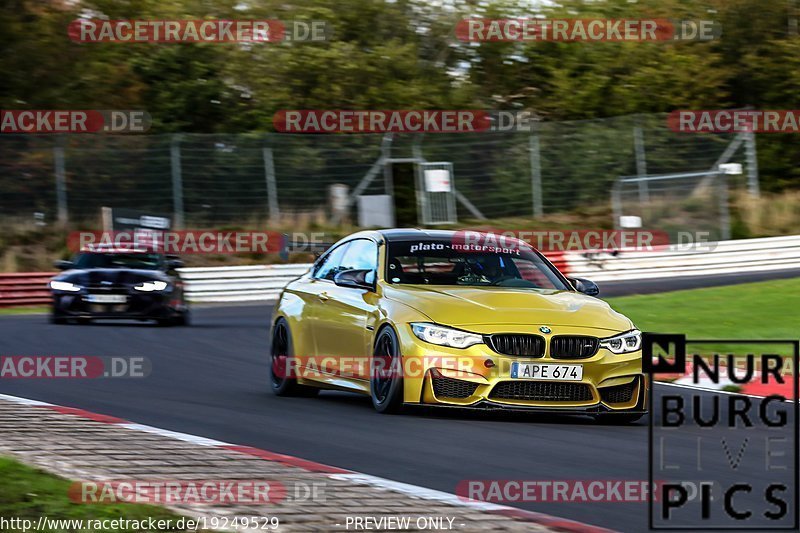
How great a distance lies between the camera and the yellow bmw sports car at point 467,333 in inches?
375

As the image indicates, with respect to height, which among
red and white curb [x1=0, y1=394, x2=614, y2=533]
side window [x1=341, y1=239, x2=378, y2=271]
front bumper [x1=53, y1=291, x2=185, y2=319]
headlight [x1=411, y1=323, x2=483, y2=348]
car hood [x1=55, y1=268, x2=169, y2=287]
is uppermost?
side window [x1=341, y1=239, x2=378, y2=271]

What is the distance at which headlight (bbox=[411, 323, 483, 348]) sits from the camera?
9.53m

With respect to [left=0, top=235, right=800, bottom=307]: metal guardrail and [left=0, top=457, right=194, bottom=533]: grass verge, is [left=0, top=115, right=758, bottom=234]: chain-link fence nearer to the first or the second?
[left=0, top=235, right=800, bottom=307]: metal guardrail

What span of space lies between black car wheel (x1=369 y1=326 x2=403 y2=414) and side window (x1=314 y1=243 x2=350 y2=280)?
4.93 ft

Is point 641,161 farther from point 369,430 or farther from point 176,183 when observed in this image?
point 369,430

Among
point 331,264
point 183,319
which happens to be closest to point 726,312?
point 183,319

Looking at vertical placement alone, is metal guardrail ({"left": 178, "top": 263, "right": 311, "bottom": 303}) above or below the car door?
below

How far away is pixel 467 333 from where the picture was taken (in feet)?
31.3

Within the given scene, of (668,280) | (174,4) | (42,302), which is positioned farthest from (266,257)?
(174,4)

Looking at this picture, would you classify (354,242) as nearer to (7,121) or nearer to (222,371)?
(222,371)

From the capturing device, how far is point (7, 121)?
3375 cm

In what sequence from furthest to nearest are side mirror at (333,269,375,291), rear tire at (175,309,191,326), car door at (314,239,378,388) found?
1. rear tire at (175,309,191,326)
2. side mirror at (333,269,375,291)
3. car door at (314,239,378,388)

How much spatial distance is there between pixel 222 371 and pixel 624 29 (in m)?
28.9

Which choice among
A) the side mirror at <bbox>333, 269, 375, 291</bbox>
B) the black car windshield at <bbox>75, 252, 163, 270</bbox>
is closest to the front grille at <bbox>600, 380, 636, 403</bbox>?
the side mirror at <bbox>333, 269, 375, 291</bbox>
